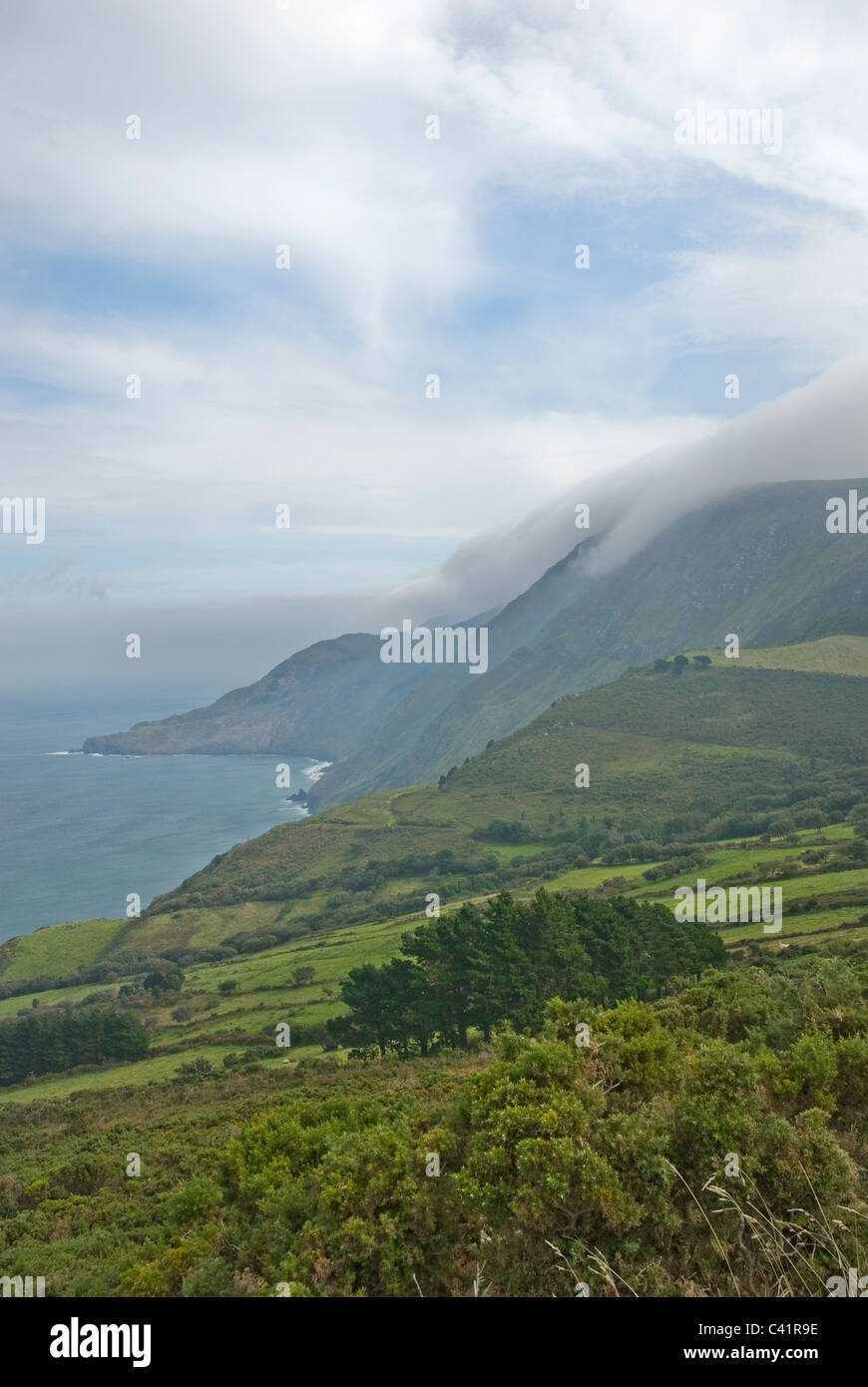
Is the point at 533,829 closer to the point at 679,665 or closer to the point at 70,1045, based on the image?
the point at 679,665

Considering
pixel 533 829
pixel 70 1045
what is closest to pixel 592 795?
pixel 533 829

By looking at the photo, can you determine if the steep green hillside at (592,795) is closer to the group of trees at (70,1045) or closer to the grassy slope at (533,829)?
the grassy slope at (533,829)

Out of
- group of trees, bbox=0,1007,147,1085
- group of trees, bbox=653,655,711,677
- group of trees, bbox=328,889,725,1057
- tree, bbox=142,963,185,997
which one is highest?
group of trees, bbox=653,655,711,677

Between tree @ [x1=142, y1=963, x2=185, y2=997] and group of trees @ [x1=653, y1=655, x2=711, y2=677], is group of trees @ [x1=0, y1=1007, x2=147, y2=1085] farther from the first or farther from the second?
group of trees @ [x1=653, y1=655, x2=711, y2=677]

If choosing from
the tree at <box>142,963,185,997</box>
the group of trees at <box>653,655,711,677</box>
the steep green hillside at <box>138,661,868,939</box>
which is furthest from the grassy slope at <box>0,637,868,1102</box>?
the group of trees at <box>653,655,711,677</box>

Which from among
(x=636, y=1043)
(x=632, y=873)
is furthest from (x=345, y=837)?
(x=636, y=1043)

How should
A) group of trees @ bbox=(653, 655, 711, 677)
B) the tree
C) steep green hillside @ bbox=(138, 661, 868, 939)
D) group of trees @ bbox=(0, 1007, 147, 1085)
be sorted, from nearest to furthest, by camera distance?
group of trees @ bbox=(0, 1007, 147, 1085), the tree, steep green hillside @ bbox=(138, 661, 868, 939), group of trees @ bbox=(653, 655, 711, 677)

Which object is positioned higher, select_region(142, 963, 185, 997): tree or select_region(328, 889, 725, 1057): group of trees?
select_region(328, 889, 725, 1057): group of trees
